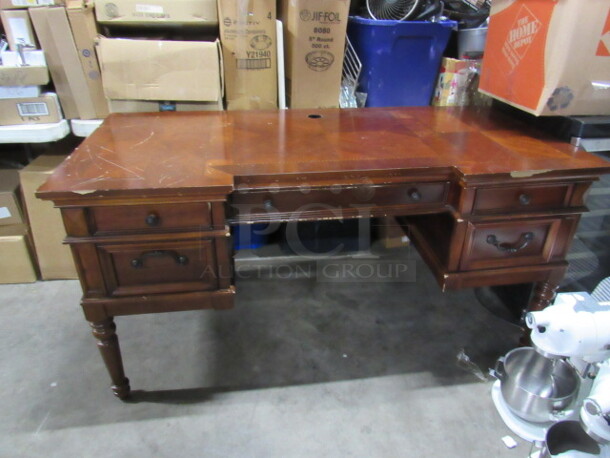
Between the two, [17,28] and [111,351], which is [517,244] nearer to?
[111,351]

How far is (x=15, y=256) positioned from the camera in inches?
73.4

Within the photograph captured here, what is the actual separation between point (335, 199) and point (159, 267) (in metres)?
0.50

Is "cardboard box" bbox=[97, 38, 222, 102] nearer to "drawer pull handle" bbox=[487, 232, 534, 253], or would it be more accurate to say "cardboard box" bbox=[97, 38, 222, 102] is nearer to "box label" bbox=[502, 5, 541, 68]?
"box label" bbox=[502, 5, 541, 68]

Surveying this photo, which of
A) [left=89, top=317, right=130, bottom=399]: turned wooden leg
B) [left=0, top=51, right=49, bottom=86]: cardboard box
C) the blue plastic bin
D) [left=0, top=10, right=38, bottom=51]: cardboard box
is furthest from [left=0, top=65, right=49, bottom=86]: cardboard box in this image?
the blue plastic bin

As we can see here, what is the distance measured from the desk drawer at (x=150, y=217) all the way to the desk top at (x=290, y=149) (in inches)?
2.4

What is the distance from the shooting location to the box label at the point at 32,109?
163 cm

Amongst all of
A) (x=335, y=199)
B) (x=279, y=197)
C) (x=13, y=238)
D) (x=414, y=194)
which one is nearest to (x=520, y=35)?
(x=414, y=194)

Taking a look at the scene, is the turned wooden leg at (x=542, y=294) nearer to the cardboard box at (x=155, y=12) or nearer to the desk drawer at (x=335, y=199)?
the desk drawer at (x=335, y=199)

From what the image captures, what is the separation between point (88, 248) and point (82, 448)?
61 cm

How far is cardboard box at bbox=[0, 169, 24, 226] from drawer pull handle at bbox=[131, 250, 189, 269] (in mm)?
1035

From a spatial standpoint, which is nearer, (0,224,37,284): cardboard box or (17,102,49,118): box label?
(17,102,49,118): box label

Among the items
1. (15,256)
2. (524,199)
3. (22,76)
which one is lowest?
(15,256)

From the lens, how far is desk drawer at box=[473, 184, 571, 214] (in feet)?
3.84

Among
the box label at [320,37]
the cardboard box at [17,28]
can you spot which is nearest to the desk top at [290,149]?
the box label at [320,37]
